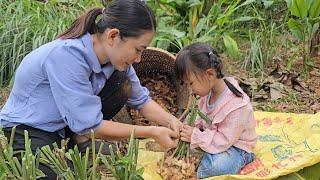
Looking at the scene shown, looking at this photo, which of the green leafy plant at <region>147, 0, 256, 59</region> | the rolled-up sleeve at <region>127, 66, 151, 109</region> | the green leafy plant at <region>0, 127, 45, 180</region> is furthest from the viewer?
the green leafy plant at <region>147, 0, 256, 59</region>

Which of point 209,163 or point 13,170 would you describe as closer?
point 13,170

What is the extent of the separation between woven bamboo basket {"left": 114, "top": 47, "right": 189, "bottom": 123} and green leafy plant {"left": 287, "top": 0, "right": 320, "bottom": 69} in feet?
3.21

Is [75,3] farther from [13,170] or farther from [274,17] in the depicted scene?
[13,170]

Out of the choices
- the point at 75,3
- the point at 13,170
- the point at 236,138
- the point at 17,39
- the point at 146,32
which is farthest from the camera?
the point at 75,3

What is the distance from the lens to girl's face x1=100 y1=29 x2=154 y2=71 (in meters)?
2.21

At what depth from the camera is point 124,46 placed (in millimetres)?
2230

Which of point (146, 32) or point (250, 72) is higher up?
point (146, 32)

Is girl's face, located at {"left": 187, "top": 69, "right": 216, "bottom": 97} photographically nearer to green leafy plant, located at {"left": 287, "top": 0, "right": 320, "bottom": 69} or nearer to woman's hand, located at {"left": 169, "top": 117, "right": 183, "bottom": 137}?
woman's hand, located at {"left": 169, "top": 117, "right": 183, "bottom": 137}

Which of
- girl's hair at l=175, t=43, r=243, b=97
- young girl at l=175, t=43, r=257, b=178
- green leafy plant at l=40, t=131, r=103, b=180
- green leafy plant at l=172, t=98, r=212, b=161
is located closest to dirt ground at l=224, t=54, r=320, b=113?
young girl at l=175, t=43, r=257, b=178

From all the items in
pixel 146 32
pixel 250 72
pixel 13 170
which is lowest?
pixel 250 72

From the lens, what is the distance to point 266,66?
399 centimetres

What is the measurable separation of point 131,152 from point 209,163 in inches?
32.4

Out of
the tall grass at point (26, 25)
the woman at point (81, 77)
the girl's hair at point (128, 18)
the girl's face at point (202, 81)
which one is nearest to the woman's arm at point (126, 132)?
the woman at point (81, 77)

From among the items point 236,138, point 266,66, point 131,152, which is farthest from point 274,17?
point 131,152
